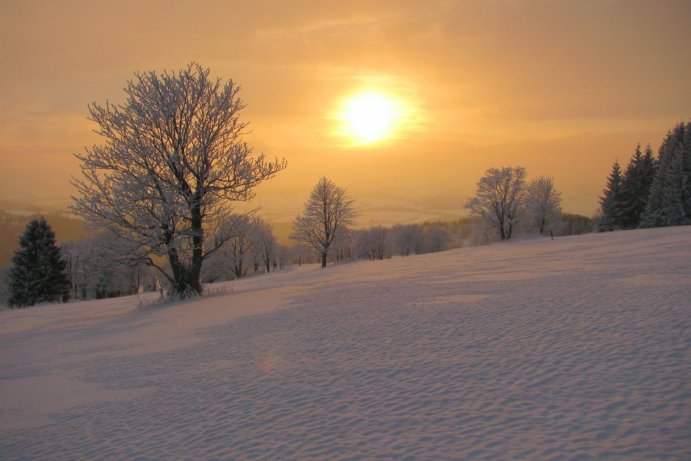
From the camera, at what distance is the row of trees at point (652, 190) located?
143 ft

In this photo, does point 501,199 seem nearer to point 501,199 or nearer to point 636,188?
point 501,199

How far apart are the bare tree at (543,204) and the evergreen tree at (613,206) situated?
1507cm

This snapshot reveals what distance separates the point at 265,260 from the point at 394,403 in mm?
79301

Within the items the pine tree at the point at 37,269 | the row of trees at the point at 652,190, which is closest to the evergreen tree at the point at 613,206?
the row of trees at the point at 652,190

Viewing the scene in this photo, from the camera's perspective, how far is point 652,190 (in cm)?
4794

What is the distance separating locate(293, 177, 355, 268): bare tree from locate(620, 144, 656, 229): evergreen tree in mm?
35824

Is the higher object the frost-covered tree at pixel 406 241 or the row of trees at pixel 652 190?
the row of trees at pixel 652 190

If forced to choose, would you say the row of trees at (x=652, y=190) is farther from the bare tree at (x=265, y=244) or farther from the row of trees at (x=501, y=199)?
the bare tree at (x=265, y=244)

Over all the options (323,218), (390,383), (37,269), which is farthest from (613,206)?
(37,269)

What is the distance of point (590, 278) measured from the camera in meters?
11.8

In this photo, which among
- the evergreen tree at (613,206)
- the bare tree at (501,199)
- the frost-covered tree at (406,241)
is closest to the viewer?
the evergreen tree at (613,206)

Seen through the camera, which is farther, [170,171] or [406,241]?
[406,241]

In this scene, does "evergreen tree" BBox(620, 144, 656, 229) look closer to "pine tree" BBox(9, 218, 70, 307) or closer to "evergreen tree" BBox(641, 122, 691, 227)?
"evergreen tree" BBox(641, 122, 691, 227)

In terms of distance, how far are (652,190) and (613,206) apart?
5452 mm
